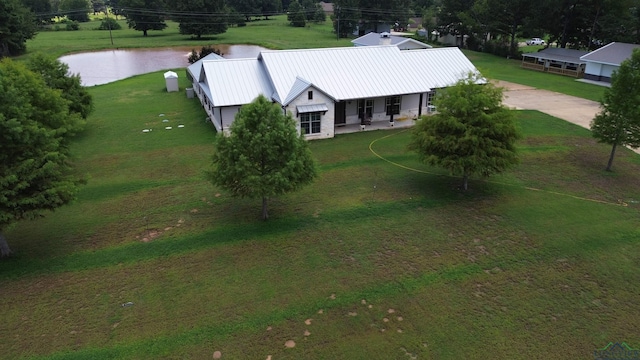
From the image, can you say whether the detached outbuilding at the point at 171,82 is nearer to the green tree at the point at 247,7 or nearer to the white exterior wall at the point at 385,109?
the white exterior wall at the point at 385,109

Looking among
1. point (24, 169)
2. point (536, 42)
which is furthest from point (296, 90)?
point (536, 42)

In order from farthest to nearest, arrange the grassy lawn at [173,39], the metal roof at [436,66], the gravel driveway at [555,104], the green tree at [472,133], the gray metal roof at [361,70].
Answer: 1. the grassy lawn at [173,39]
2. the gravel driveway at [555,104]
3. the metal roof at [436,66]
4. the gray metal roof at [361,70]
5. the green tree at [472,133]

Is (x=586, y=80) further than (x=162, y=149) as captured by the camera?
Yes

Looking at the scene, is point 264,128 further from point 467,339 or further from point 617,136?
point 617,136

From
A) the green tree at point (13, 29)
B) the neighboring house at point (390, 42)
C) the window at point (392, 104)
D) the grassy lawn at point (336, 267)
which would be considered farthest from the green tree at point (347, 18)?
the grassy lawn at point (336, 267)

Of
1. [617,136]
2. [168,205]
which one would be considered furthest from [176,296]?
[617,136]

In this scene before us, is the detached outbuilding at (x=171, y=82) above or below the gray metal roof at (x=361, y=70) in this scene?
below
